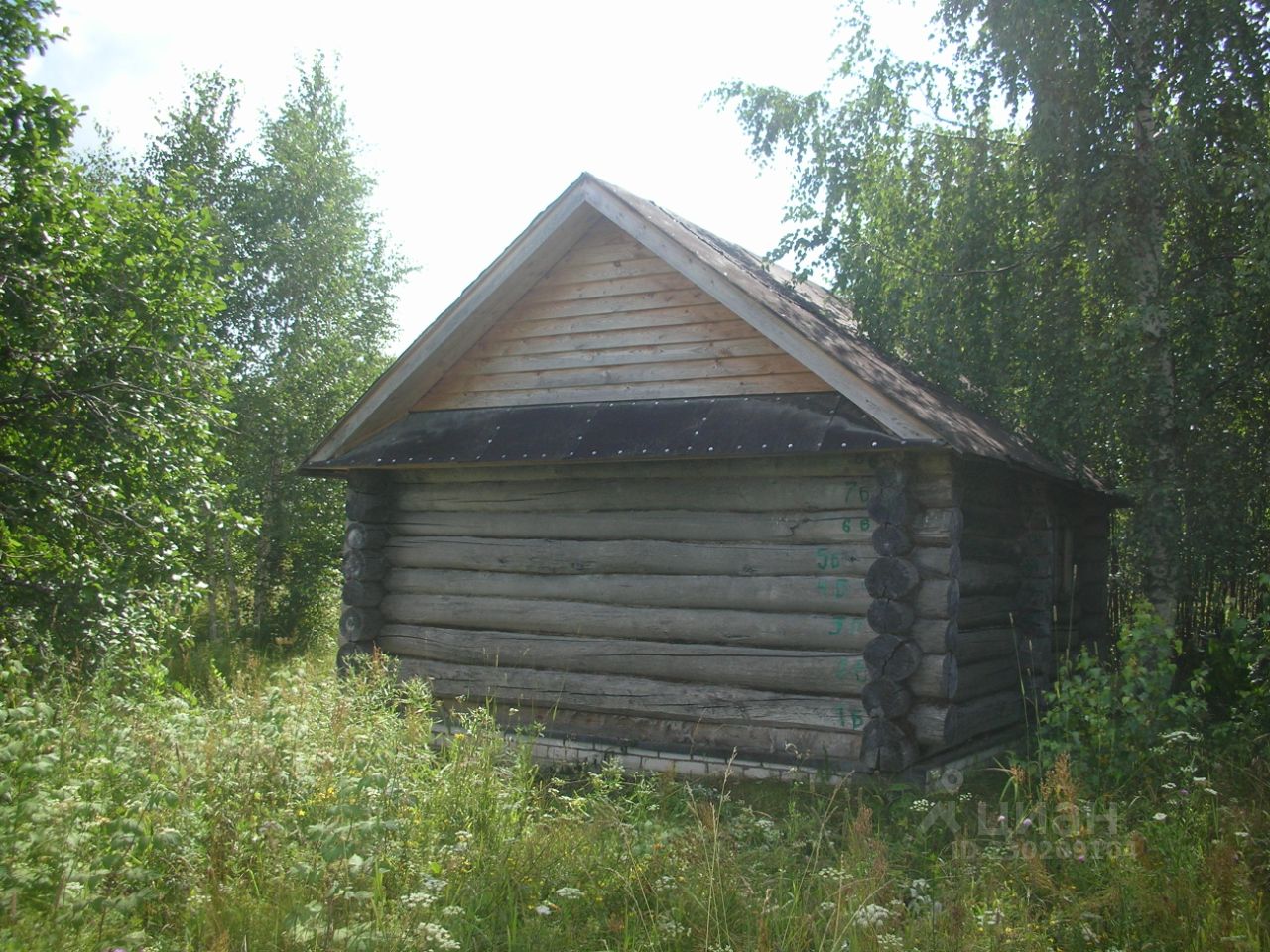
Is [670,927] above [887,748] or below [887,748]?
below

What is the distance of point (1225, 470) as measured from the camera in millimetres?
10859

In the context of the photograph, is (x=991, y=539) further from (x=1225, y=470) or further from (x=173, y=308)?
(x=173, y=308)

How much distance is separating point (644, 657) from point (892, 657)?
223 cm

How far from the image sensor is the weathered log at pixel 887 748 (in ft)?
24.5

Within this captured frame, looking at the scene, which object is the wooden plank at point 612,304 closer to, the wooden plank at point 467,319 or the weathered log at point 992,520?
the wooden plank at point 467,319

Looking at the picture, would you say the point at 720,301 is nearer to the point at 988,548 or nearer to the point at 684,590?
the point at 684,590

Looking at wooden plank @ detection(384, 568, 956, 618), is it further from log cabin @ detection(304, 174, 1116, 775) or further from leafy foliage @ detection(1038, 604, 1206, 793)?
leafy foliage @ detection(1038, 604, 1206, 793)

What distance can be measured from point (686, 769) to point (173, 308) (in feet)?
19.9

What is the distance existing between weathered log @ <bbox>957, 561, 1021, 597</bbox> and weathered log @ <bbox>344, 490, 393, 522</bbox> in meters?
5.47

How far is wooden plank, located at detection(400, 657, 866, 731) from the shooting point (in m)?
8.02

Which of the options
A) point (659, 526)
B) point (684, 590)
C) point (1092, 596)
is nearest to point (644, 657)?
point (684, 590)

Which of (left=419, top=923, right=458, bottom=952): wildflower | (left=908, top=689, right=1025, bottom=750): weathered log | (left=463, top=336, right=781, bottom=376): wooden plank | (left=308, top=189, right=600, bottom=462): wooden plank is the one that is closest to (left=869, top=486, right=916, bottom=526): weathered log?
(left=908, top=689, right=1025, bottom=750): weathered log

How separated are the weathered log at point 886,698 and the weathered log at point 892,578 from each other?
0.62 metres

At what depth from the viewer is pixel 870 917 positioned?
4031 millimetres
